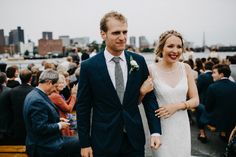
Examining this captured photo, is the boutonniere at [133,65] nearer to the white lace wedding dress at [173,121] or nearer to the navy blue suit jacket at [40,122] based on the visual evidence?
the white lace wedding dress at [173,121]

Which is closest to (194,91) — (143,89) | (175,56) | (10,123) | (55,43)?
(175,56)

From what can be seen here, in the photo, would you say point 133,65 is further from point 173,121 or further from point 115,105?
point 173,121

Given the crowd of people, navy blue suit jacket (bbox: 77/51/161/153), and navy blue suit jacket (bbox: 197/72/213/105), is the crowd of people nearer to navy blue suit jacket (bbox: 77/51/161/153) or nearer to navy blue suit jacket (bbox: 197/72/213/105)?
navy blue suit jacket (bbox: 77/51/161/153)

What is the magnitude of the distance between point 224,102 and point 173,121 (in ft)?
9.97

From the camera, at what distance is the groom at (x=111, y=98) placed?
2.87 m

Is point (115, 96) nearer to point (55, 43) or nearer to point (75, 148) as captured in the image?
point (75, 148)

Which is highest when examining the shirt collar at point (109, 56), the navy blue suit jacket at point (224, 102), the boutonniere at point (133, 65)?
the shirt collar at point (109, 56)

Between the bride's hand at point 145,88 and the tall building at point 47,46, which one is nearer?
the bride's hand at point 145,88

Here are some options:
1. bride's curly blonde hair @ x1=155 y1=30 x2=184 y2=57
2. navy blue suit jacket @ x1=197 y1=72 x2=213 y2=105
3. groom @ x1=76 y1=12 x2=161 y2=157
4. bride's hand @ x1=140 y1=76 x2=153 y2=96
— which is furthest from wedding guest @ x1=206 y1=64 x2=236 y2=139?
groom @ x1=76 y1=12 x2=161 y2=157

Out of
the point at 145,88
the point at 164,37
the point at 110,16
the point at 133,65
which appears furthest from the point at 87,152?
the point at 164,37

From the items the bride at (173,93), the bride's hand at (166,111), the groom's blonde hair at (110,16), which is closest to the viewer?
the groom's blonde hair at (110,16)

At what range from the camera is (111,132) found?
291cm

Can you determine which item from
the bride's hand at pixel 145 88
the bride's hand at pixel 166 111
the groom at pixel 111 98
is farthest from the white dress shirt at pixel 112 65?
the bride's hand at pixel 166 111

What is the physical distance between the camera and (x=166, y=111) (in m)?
3.42
